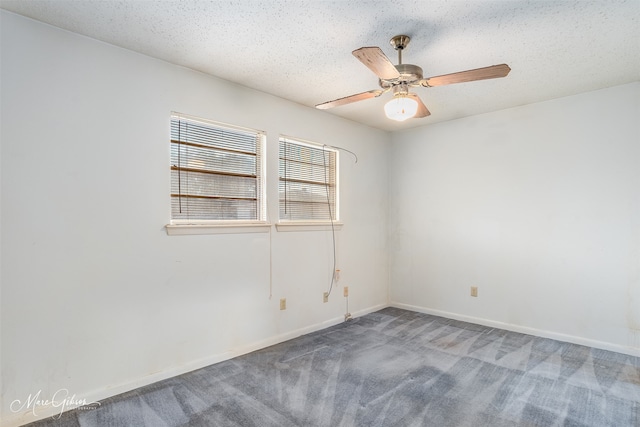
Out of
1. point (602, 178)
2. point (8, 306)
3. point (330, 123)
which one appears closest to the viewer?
point (8, 306)

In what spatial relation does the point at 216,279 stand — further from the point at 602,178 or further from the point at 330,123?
the point at 602,178

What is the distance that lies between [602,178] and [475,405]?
100 inches

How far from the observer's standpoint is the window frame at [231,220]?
2.71m

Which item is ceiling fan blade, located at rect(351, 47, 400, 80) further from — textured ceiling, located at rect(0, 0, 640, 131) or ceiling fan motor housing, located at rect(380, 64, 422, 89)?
textured ceiling, located at rect(0, 0, 640, 131)

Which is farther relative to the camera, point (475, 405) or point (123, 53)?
point (123, 53)

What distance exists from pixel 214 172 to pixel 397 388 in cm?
228

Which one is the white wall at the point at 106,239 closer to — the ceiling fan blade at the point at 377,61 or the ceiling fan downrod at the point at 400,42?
the ceiling fan downrod at the point at 400,42

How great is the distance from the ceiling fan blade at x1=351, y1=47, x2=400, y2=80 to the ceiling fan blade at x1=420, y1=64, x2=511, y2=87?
0.27 m

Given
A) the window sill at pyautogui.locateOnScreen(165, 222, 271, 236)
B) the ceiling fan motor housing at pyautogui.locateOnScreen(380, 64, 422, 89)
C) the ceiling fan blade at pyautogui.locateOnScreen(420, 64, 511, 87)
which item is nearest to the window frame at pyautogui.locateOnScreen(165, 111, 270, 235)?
the window sill at pyautogui.locateOnScreen(165, 222, 271, 236)

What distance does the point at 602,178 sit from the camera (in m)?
3.23

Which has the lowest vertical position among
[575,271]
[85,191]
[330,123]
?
[575,271]

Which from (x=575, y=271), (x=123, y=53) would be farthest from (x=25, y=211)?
(x=575, y=271)

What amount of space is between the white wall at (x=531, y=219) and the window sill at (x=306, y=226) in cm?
120

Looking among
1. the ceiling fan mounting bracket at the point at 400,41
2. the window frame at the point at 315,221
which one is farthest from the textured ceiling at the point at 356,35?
the window frame at the point at 315,221
